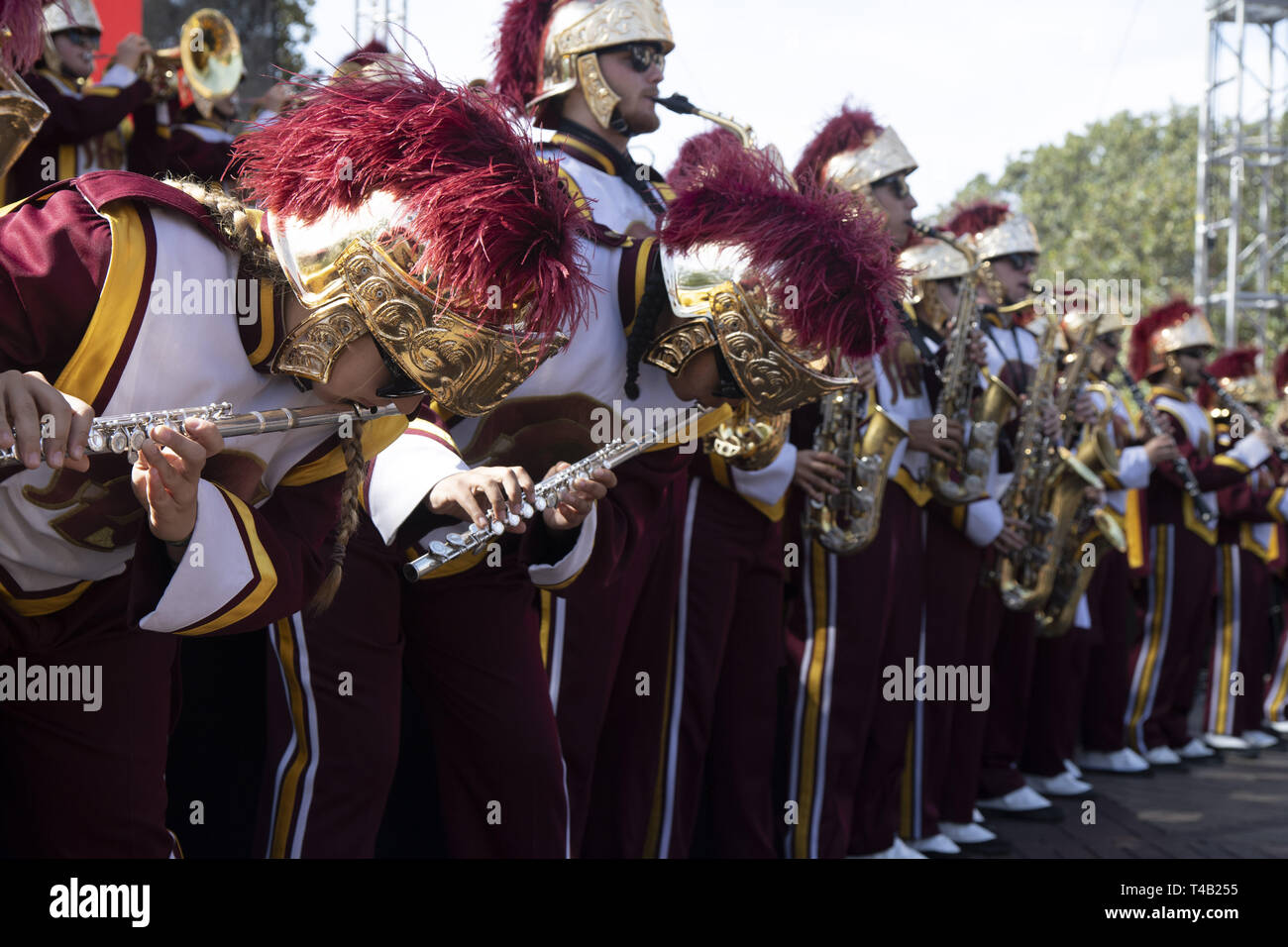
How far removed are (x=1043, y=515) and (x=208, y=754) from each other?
13.4 ft

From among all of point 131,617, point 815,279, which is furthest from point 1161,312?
point 131,617

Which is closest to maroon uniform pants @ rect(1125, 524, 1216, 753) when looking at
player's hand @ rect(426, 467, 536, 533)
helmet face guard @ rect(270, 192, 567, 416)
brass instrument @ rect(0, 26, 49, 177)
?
player's hand @ rect(426, 467, 536, 533)

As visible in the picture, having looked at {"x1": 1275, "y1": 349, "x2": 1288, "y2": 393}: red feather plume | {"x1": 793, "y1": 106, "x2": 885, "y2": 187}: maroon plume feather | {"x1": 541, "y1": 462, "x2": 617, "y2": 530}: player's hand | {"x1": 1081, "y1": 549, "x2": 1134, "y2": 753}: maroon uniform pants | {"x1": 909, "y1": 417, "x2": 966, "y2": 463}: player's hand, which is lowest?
{"x1": 1081, "y1": 549, "x2": 1134, "y2": 753}: maroon uniform pants

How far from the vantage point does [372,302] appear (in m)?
2.29

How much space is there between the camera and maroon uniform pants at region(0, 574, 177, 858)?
2359 millimetres

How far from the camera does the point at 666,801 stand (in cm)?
432

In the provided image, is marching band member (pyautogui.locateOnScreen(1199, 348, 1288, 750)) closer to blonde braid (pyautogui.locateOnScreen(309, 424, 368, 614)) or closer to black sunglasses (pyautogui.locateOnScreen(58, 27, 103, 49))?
black sunglasses (pyautogui.locateOnScreen(58, 27, 103, 49))

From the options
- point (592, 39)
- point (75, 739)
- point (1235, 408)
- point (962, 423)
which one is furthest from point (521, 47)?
point (1235, 408)

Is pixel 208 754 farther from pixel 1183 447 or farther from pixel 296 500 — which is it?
pixel 1183 447

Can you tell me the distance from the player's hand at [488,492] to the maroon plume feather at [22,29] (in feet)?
3.51

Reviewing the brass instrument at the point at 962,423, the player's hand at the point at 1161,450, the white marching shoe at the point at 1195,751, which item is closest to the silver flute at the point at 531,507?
the brass instrument at the point at 962,423

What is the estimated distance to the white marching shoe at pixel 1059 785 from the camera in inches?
264

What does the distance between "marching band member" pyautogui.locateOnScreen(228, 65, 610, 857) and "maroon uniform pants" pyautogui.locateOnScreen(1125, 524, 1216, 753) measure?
5.41 metres

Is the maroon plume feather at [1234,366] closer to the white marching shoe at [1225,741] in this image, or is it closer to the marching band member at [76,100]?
the white marching shoe at [1225,741]
